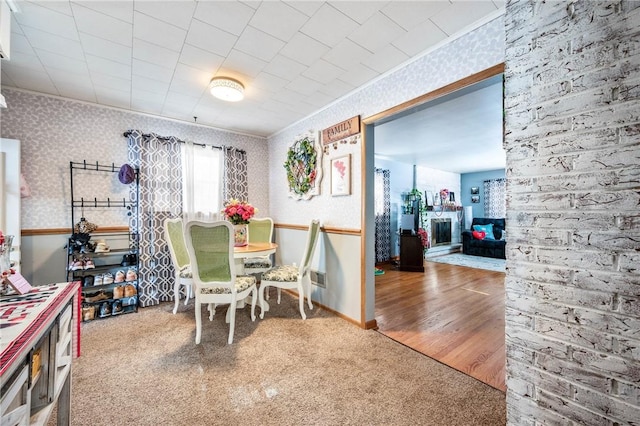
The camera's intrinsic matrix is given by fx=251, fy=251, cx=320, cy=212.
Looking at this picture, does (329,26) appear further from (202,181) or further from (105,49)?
(202,181)

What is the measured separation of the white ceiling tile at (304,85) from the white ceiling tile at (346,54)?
0.41 meters

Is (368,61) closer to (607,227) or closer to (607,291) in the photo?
(607,227)

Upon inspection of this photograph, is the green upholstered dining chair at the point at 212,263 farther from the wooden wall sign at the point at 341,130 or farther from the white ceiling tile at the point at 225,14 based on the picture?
the wooden wall sign at the point at 341,130

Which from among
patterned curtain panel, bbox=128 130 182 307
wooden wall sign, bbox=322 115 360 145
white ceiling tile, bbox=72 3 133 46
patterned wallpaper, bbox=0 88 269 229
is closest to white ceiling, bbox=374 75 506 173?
wooden wall sign, bbox=322 115 360 145

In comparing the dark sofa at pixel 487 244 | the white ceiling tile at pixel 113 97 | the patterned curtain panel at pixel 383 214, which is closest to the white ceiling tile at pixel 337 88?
the white ceiling tile at pixel 113 97

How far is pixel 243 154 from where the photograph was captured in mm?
4066

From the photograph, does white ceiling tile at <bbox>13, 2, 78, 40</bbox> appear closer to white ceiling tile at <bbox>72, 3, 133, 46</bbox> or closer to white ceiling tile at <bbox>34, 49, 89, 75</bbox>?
white ceiling tile at <bbox>72, 3, 133, 46</bbox>

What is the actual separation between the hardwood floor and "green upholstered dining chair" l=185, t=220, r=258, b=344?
5.18ft

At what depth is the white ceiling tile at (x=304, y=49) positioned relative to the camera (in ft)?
6.41

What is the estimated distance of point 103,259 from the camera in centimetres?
314

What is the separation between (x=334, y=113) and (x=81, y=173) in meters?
3.13

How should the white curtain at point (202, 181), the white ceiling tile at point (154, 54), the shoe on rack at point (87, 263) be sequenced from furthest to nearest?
1. the white curtain at point (202, 181)
2. the shoe on rack at point (87, 263)
3. the white ceiling tile at point (154, 54)

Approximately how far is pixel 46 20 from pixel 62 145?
1700 mm

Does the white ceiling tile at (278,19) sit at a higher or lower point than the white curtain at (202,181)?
higher
